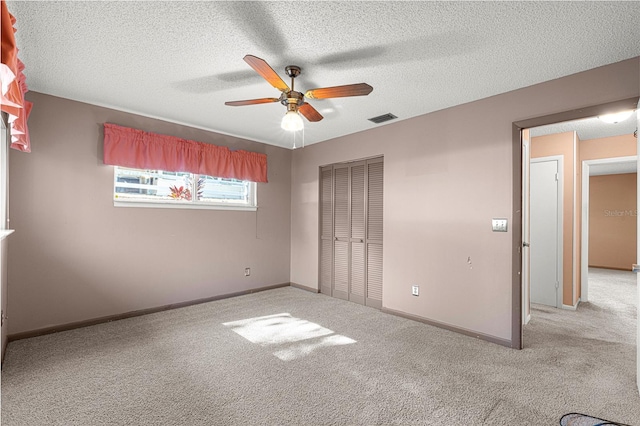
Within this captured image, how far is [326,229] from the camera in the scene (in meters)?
4.78

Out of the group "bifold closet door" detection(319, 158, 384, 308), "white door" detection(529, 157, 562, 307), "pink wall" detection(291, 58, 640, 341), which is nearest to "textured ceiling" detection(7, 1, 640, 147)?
"pink wall" detection(291, 58, 640, 341)

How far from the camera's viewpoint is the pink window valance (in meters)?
3.37

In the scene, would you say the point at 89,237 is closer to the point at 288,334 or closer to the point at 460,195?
the point at 288,334

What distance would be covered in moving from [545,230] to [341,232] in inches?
111

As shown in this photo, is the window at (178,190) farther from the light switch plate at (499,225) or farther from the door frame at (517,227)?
the door frame at (517,227)

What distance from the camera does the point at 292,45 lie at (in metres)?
2.12

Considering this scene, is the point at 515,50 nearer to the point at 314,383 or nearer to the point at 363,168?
the point at 363,168

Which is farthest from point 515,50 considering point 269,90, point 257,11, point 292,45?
point 269,90

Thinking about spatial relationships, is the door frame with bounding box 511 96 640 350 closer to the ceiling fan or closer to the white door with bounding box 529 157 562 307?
the ceiling fan

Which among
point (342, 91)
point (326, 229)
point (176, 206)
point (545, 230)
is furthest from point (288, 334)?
point (545, 230)

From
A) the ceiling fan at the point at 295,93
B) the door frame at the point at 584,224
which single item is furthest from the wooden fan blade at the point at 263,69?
the door frame at the point at 584,224

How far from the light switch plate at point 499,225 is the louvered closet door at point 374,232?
1407 millimetres

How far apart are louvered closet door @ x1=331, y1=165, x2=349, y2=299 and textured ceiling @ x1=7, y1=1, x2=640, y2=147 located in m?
1.60

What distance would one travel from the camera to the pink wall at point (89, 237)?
9.57 feet
